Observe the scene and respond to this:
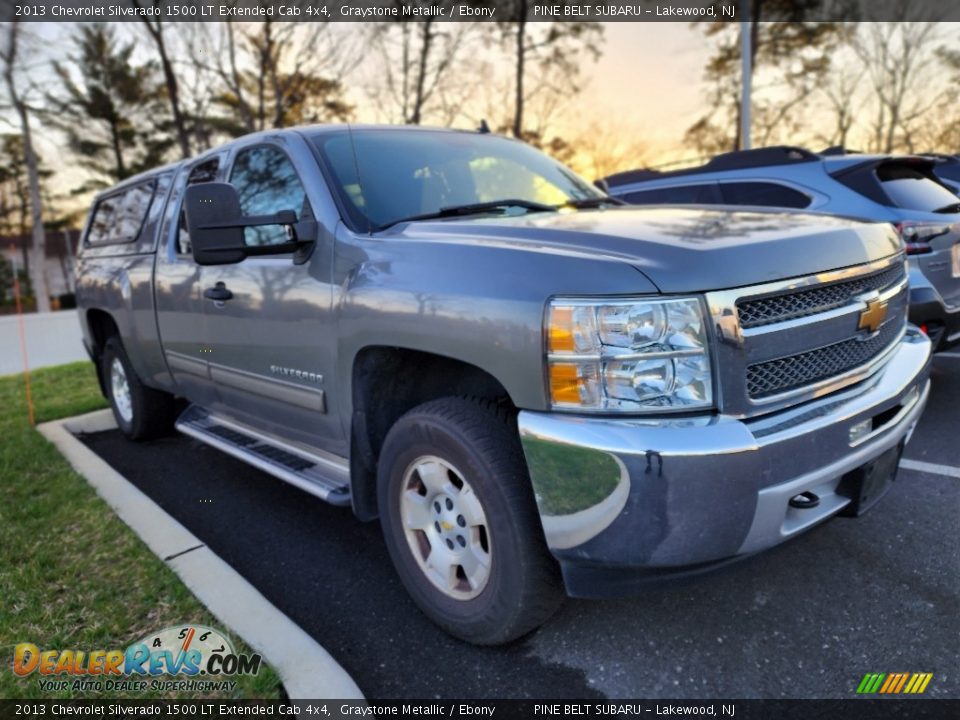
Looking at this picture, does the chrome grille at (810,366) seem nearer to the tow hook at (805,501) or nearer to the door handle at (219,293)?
the tow hook at (805,501)

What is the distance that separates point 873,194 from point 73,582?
5362 mm

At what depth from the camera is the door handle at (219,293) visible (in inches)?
132

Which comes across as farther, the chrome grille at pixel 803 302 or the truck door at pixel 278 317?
the truck door at pixel 278 317

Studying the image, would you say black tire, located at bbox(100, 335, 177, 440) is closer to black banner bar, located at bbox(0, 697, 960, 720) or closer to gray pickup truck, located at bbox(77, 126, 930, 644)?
gray pickup truck, located at bbox(77, 126, 930, 644)

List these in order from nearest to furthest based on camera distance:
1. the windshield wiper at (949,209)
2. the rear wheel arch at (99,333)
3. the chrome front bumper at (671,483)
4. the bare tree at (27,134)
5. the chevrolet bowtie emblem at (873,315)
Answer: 1. the chrome front bumper at (671,483)
2. the chevrolet bowtie emblem at (873,315)
3. the windshield wiper at (949,209)
4. the rear wheel arch at (99,333)
5. the bare tree at (27,134)

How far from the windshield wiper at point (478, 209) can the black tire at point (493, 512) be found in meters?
0.90

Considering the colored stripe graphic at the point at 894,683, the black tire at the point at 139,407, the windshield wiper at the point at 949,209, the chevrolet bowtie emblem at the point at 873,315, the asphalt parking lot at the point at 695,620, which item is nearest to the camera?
the colored stripe graphic at the point at 894,683

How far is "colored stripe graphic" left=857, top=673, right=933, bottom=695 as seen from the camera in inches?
82.0

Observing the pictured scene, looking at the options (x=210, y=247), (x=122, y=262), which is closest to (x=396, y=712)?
(x=210, y=247)

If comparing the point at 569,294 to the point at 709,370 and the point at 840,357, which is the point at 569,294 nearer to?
the point at 709,370

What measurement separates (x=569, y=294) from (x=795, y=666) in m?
1.48

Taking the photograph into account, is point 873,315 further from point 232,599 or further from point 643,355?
point 232,599

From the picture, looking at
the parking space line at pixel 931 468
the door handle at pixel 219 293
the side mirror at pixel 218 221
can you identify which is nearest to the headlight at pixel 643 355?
the side mirror at pixel 218 221

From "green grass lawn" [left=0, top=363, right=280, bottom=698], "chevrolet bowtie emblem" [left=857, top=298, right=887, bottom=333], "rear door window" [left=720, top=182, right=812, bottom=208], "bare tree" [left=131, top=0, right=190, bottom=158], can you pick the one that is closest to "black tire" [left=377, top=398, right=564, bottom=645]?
"green grass lawn" [left=0, top=363, right=280, bottom=698]
